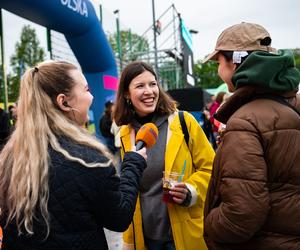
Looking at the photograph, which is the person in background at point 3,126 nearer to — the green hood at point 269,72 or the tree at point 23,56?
the tree at point 23,56

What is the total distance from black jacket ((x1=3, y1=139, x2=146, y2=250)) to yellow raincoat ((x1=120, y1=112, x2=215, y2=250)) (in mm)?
733

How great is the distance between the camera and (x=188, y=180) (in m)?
2.43

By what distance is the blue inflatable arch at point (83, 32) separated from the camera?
6.00 m

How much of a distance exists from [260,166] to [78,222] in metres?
0.78

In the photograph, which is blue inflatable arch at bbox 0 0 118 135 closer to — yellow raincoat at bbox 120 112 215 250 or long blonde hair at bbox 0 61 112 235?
yellow raincoat at bbox 120 112 215 250

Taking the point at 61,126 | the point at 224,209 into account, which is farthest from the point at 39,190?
the point at 224,209

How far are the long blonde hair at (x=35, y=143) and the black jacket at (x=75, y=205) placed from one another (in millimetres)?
26

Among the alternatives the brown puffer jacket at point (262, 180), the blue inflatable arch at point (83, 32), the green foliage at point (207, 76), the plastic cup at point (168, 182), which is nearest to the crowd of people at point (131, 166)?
the brown puffer jacket at point (262, 180)

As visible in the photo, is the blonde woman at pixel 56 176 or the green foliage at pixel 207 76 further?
the green foliage at pixel 207 76

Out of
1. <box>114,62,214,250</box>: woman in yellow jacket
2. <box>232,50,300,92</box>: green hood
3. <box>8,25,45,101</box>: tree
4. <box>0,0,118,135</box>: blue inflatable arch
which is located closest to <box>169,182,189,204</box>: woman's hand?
<box>114,62,214,250</box>: woman in yellow jacket

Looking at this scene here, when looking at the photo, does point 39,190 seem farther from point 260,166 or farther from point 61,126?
point 260,166

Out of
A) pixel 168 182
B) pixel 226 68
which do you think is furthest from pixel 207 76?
pixel 226 68

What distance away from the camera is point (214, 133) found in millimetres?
8250

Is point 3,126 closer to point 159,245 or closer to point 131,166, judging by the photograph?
point 159,245
